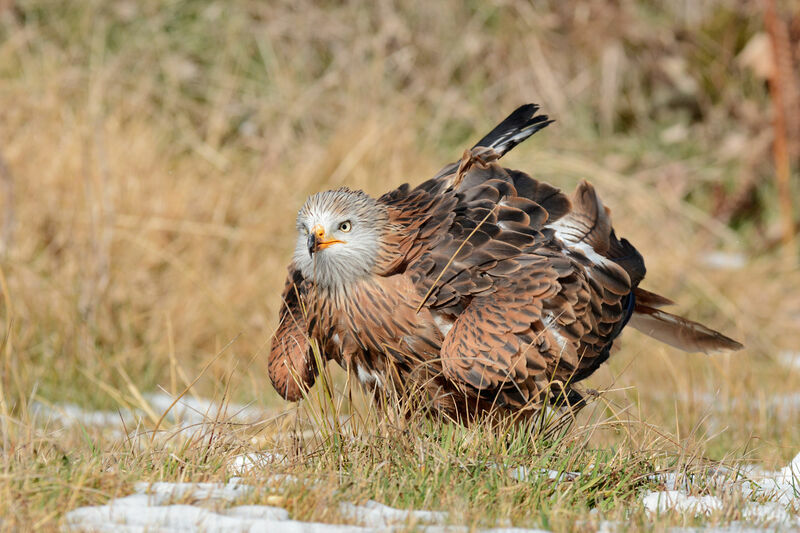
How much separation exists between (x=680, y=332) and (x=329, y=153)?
423 centimetres

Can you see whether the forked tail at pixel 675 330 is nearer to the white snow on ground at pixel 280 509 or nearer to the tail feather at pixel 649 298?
the tail feather at pixel 649 298

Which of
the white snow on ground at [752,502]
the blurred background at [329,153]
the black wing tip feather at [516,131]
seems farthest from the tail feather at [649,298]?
the white snow on ground at [752,502]

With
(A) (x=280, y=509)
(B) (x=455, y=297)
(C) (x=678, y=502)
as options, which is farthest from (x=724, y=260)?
(A) (x=280, y=509)

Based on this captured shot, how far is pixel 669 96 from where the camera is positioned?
35.0 feet

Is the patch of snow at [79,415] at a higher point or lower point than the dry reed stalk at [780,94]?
lower

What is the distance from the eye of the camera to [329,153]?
27.7 ft

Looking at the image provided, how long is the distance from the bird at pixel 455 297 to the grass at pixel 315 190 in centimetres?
23

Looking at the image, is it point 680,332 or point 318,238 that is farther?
point 680,332

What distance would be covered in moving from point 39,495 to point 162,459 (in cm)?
51

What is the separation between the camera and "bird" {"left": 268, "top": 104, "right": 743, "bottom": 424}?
12.8ft

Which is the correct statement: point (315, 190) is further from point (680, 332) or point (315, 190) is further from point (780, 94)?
point (780, 94)

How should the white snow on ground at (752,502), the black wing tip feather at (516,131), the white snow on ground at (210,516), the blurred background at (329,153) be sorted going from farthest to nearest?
the blurred background at (329,153) < the black wing tip feather at (516,131) < the white snow on ground at (752,502) < the white snow on ground at (210,516)

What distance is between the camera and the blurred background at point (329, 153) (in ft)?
21.1

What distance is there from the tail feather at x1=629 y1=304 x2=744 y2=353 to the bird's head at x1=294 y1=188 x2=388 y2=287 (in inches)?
65.7
